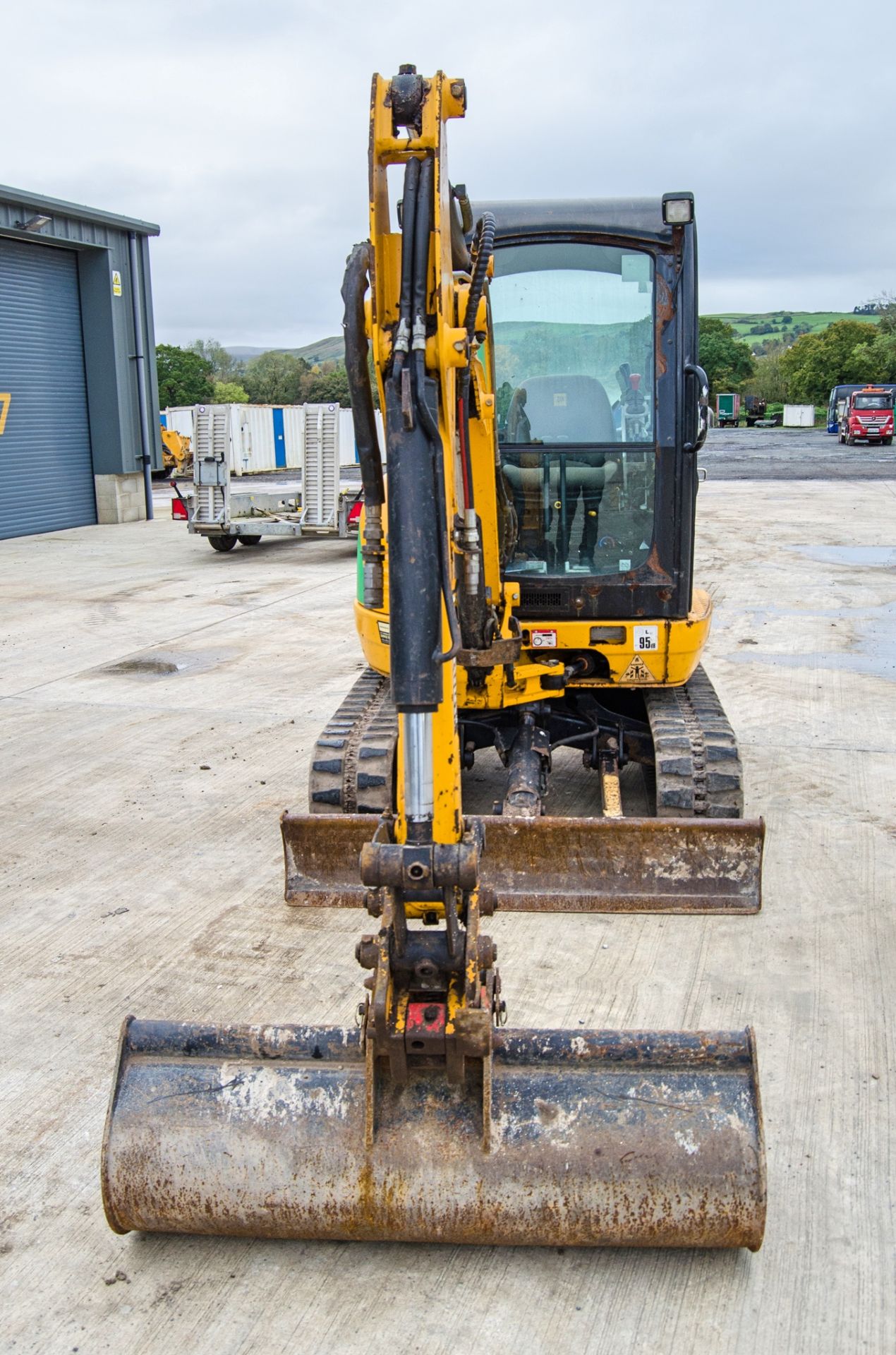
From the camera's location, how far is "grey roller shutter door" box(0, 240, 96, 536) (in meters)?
19.1

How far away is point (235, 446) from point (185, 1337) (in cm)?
1505

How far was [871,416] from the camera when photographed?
138 feet

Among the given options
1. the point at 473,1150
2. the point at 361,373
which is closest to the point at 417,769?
the point at 473,1150

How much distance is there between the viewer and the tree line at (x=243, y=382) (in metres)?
57.3

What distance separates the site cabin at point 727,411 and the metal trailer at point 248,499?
54119 millimetres

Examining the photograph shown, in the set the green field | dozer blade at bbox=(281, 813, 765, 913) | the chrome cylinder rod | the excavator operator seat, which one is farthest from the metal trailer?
the green field

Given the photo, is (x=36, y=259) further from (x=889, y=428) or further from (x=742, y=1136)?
(x=889, y=428)

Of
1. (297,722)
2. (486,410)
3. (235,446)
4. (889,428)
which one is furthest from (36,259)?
(889,428)

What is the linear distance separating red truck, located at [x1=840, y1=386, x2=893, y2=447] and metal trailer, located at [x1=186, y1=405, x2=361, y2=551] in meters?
29.8

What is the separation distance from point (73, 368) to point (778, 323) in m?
162

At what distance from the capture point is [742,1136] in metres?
3.12

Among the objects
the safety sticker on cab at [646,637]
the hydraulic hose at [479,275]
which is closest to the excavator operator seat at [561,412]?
the safety sticker on cab at [646,637]

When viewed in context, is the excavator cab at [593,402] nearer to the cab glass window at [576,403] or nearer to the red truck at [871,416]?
the cab glass window at [576,403]

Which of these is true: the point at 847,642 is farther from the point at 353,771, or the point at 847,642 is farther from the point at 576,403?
the point at 353,771
